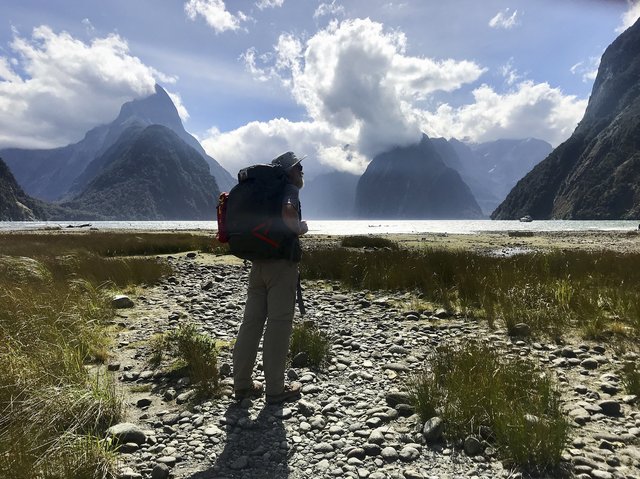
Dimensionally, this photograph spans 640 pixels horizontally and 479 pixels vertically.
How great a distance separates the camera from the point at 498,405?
3807mm

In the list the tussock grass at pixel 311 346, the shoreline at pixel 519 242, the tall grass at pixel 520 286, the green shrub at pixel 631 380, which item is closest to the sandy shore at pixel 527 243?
the shoreline at pixel 519 242

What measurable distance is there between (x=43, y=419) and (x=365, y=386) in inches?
146

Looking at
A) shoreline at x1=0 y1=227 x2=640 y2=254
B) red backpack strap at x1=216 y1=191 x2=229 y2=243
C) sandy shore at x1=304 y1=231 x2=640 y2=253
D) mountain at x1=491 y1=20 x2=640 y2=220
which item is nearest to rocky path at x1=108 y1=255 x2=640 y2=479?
red backpack strap at x1=216 y1=191 x2=229 y2=243

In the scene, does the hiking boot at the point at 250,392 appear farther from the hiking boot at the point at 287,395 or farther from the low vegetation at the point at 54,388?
the low vegetation at the point at 54,388

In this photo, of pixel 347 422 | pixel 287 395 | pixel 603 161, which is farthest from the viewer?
pixel 603 161

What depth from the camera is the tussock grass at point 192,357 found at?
503 cm

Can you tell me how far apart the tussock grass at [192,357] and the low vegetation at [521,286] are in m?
5.69

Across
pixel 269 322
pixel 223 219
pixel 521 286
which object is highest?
pixel 223 219

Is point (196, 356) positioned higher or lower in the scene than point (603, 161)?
lower

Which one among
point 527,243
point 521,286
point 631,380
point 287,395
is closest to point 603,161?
point 527,243

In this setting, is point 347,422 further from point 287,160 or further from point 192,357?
point 287,160

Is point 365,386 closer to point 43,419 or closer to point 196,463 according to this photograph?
point 196,463

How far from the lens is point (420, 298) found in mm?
11141

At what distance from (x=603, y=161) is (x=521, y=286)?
610 feet
